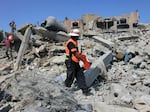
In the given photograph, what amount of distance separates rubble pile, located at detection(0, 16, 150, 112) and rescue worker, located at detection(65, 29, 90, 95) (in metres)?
0.16

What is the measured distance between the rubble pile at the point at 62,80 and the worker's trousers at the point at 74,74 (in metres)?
0.16

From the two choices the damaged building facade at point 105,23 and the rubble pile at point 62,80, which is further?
the damaged building facade at point 105,23

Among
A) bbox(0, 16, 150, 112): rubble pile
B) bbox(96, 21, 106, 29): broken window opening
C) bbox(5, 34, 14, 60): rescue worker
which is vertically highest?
bbox(96, 21, 106, 29): broken window opening

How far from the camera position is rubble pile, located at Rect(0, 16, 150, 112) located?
5.87 m

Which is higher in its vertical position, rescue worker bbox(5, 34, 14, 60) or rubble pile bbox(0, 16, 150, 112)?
rescue worker bbox(5, 34, 14, 60)

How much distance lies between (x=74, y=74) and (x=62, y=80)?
0.50 m

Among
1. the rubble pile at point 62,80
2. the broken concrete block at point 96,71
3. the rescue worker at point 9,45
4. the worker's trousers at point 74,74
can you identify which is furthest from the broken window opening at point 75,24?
the worker's trousers at point 74,74

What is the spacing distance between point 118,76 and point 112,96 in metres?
1.86

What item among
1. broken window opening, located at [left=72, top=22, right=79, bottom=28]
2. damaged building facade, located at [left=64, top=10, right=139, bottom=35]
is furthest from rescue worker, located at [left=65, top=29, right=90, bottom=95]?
broken window opening, located at [left=72, top=22, right=79, bottom=28]

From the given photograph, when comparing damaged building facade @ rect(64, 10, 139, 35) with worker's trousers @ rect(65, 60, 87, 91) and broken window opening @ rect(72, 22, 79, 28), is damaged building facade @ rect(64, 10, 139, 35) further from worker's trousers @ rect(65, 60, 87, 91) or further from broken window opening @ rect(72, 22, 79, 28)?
worker's trousers @ rect(65, 60, 87, 91)

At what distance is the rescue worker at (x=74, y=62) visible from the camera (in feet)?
23.6

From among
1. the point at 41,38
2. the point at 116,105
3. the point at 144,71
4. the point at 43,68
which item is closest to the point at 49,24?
the point at 41,38

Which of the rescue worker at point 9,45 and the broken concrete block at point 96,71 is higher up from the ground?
the rescue worker at point 9,45

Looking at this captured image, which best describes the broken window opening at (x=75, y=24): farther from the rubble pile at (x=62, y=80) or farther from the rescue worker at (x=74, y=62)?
the rescue worker at (x=74, y=62)
